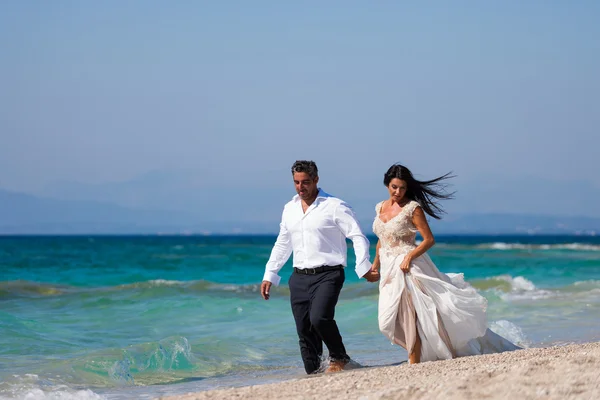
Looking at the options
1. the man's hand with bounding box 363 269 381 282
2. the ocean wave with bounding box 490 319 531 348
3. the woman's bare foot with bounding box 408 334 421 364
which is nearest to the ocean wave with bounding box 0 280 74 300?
the ocean wave with bounding box 490 319 531 348

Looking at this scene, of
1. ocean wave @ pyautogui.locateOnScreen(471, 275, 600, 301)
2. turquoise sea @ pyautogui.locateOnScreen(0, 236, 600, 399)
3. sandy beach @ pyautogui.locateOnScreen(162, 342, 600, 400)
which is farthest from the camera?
ocean wave @ pyautogui.locateOnScreen(471, 275, 600, 301)

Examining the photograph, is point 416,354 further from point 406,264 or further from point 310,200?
point 310,200

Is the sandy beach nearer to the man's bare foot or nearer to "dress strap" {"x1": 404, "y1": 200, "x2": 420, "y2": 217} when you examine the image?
the man's bare foot

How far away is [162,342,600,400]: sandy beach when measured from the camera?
5266 mm

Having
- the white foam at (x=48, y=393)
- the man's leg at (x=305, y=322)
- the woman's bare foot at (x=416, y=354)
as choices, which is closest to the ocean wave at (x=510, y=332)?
the woman's bare foot at (x=416, y=354)

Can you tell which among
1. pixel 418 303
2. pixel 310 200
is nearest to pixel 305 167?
pixel 310 200

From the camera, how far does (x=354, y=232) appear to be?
24.4 feet

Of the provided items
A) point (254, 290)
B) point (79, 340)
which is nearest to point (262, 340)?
point (79, 340)

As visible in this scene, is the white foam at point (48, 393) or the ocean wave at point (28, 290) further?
the ocean wave at point (28, 290)

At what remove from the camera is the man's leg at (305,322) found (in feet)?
24.9

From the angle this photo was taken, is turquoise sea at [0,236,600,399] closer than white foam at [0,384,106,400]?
No

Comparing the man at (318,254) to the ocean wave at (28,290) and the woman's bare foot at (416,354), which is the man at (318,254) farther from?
the ocean wave at (28,290)

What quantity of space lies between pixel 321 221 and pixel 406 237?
0.77m

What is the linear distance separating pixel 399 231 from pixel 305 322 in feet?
3.76
